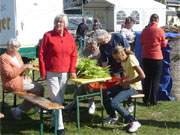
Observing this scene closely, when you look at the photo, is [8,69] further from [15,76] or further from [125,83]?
[125,83]

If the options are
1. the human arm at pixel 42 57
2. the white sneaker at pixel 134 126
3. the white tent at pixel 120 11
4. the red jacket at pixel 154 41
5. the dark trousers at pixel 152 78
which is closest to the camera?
the human arm at pixel 42 57

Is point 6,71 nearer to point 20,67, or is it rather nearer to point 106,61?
point 20,67

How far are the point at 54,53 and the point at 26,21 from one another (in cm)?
733

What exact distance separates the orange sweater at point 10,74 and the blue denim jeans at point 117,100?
1389 mm

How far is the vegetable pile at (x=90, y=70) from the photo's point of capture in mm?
7898

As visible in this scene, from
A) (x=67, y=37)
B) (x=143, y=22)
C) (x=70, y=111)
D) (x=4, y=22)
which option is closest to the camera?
(x=67, y=37)

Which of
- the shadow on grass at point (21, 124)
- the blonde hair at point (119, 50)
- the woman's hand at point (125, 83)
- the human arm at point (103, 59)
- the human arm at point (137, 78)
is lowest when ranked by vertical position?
the shadow on grass at point (21, 124)

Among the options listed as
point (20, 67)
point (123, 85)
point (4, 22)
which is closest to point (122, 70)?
point (123, 85)

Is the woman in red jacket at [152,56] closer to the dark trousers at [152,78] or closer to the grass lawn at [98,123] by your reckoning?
the dark trousers at [152,78]

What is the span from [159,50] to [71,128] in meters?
2.63

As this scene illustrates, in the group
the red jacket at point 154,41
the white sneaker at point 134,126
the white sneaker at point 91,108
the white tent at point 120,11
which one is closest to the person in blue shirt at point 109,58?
the white sneaker at point 134,126

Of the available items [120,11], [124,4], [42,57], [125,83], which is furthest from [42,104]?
[124,4]

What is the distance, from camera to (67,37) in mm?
7551

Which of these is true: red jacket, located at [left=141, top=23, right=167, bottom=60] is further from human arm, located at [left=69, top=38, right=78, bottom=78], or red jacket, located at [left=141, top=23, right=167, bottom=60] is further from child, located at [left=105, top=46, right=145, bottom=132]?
human arm, located at [left=69, top=38, right=78, bottom=78]
